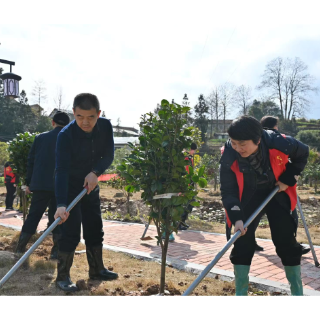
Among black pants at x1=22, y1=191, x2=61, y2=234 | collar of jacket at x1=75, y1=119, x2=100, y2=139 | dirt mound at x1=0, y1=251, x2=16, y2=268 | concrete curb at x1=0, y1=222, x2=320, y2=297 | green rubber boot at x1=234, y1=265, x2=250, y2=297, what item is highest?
collar of jacket at x1=75, y1=119, x2=100, y2=139

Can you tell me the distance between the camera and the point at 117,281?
11.7 ft

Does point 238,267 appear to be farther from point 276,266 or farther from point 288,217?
point 276,266

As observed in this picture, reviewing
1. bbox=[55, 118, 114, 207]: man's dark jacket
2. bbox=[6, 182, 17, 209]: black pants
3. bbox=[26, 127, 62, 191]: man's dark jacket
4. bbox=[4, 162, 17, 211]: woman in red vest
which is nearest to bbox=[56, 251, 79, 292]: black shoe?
bbox=[55, 118, 114, 207]: man's dark jacket

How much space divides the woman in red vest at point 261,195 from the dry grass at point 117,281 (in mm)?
783

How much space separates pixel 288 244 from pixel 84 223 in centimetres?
207

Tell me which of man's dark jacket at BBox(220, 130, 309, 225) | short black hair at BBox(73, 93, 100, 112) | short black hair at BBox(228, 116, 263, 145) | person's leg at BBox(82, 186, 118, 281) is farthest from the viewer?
person's leg at BBox(82, 186, 118, 281)

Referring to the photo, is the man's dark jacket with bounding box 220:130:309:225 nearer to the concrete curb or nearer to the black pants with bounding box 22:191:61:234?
the concrete curb

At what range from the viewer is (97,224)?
12.1 ft

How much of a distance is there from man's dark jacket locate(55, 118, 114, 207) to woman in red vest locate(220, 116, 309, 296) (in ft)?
4.66

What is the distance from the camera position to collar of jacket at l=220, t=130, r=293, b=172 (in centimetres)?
264

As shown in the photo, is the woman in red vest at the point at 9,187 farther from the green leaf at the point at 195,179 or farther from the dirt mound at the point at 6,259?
the green leaf at the point at 195,179

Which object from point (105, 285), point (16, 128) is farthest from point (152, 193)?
point (16, 128)

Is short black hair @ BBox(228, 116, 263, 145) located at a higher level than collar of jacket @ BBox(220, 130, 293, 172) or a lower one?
higher
